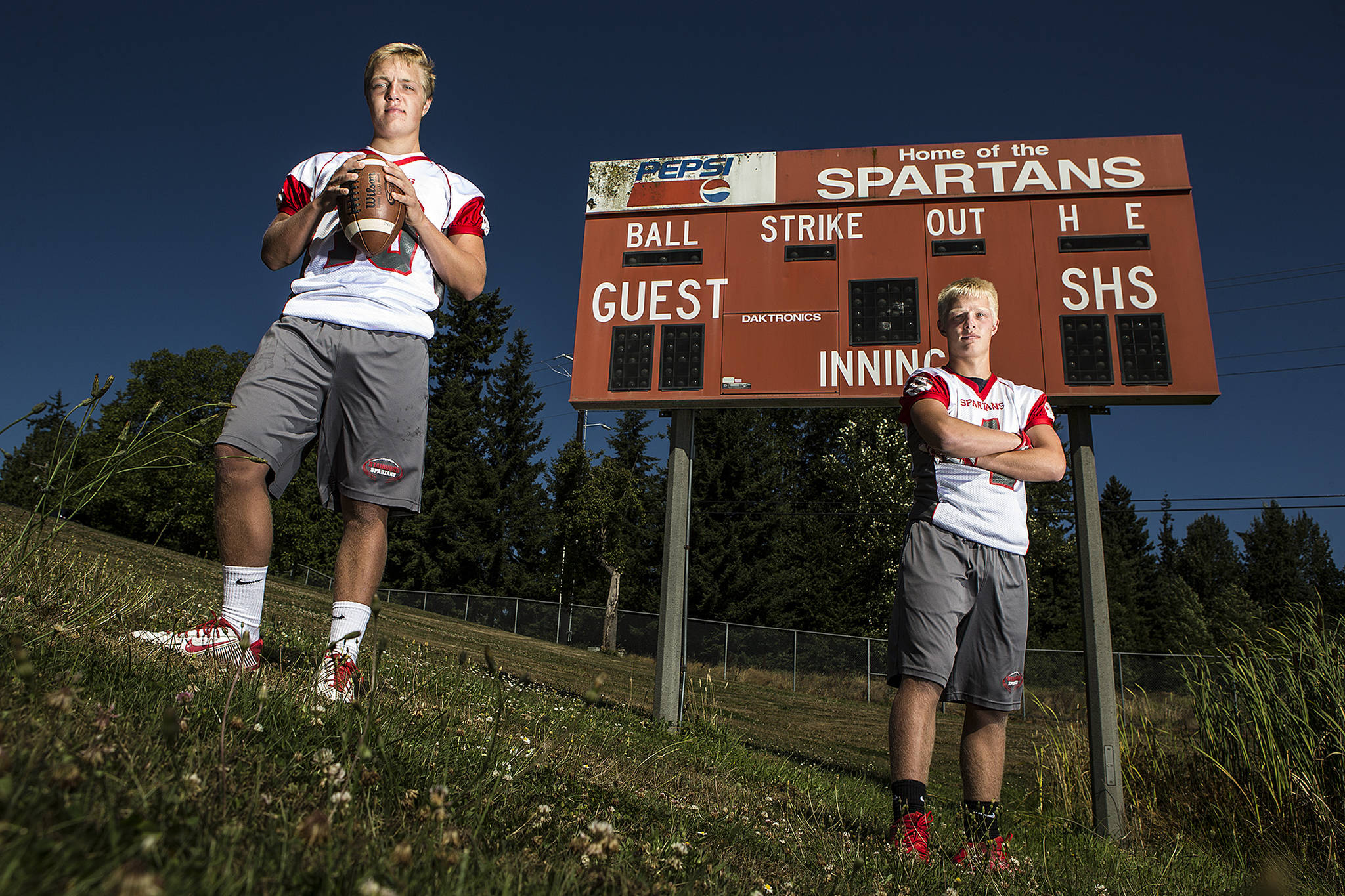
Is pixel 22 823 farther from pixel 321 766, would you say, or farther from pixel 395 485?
pixel 395 485

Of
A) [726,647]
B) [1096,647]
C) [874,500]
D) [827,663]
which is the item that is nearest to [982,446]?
[1096,647]

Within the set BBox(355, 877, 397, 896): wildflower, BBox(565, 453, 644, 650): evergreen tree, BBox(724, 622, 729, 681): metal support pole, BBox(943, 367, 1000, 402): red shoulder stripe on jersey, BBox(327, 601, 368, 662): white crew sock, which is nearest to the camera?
BBox(355, 877, 397, 896): wildflower

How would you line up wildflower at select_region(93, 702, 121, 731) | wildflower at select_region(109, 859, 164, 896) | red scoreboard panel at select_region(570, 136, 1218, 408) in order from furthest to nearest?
red scoreboard panel at select_region(570, 136, 1218, 408) < wildflower at select_region(93, 702, 121, 731) < wildflower at select_region(109, 859, 164, 896)

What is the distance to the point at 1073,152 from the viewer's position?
21.4ft

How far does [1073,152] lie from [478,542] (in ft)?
125

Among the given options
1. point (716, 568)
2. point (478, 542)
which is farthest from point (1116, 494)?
point (478, 542)

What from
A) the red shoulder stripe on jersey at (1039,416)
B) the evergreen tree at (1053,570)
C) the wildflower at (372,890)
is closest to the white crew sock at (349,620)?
the wildflower at (372,890)

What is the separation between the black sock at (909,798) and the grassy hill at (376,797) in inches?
5.0

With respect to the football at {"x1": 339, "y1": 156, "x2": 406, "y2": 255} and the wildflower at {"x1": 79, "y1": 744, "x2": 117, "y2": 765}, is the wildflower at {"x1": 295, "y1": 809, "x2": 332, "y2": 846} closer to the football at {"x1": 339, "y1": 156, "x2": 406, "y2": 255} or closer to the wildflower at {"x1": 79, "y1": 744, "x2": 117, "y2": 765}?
the wildflower at {"x1": 79, "y1": 744, "x2": 117, "y2": 765}

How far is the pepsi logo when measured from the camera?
22.9 ft

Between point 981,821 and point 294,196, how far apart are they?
3351mm

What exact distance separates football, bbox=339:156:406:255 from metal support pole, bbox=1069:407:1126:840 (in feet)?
16.2

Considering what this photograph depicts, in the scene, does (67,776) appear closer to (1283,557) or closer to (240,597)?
(240,597)

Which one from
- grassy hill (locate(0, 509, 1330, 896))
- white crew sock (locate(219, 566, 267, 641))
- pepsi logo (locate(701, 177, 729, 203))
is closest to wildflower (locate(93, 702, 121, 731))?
grassy hill (locate(0, 509, 1330, 896))
